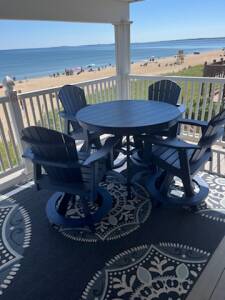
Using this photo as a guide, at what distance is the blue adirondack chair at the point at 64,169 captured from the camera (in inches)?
67.4

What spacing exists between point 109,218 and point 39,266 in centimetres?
79

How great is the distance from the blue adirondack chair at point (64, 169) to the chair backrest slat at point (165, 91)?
166 centimetres

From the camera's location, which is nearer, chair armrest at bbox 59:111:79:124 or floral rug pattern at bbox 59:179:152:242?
floral rug pattern at bbox 59:179:152:242

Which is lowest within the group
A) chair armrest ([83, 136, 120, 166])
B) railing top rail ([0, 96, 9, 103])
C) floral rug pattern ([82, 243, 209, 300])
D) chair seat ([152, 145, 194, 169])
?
floral rug pattern ([82, 243, 209, 300])

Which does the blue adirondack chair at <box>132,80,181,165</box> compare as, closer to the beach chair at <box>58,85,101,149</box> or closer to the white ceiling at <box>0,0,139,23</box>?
the beach chair at <box>58,85,101,149</box>

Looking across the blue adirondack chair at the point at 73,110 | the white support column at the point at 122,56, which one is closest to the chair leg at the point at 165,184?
the blue adirondack chair at the point at 73,110

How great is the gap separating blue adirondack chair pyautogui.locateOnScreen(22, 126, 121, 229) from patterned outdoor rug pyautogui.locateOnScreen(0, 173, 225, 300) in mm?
104

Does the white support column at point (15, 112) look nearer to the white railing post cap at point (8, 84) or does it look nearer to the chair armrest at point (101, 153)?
the white railing post cap at point (8, 84)

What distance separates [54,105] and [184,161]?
234 centimetres

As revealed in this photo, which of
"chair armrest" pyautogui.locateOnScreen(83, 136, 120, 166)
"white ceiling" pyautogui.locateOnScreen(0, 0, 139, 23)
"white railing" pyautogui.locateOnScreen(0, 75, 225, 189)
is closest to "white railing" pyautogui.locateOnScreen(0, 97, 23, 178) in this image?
"white railing" pyautogui.locateOnScreen(0, 75, 225, 189)

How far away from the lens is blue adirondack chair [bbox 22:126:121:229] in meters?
1.71

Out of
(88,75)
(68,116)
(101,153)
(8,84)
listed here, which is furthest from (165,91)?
(88,75)

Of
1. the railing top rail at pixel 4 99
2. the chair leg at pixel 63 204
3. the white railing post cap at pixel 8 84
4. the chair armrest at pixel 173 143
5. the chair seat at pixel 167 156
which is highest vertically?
the white railing post cap at pixel 8 84

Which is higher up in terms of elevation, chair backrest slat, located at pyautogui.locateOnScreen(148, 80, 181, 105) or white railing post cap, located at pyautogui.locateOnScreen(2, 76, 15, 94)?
white railing post cap, located at pyautogui.locateOnScreen(2, 76, 15, 94)
